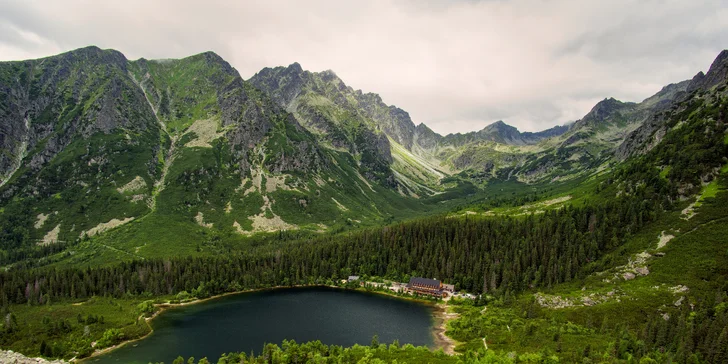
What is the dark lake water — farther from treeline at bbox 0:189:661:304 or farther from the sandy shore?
treeline at bbox 0:189:661:304

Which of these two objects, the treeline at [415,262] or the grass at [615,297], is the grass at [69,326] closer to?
the treeline at [415,262]

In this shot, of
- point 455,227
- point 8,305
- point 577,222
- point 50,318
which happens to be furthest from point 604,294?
point 8,305

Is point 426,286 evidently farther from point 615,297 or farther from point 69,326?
point 69,326

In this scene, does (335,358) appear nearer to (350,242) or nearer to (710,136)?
(350,242)

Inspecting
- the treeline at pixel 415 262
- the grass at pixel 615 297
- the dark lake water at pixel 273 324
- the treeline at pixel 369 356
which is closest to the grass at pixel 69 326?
the dark lake water at pixel 273 324

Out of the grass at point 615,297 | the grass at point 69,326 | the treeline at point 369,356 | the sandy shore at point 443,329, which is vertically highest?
the grass at point 615,297

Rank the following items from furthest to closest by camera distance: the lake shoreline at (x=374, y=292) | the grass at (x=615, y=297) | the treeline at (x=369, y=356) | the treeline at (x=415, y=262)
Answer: the treeline at (x=415, y=262) < the lake shoreline at (x=374, y=292) < the grass at (x=615, y=297) < the treeline at (x=369, y=356)

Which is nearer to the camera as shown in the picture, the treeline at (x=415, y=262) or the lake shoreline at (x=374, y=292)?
the lake shoreline at (x=374, y=292)
